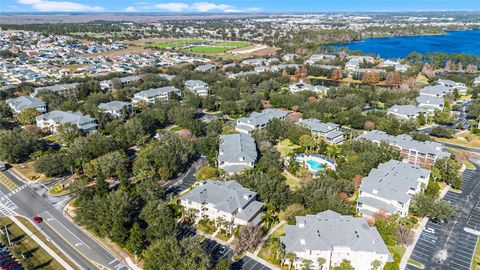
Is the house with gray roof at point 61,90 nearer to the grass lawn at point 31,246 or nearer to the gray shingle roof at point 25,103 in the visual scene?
the gray shingle roof at point 25,103

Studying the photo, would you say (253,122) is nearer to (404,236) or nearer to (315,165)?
(315,165)

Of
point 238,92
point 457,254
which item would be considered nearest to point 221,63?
point 238,92

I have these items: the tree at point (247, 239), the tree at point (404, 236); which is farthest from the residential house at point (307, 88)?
the tree at point (247, 239)

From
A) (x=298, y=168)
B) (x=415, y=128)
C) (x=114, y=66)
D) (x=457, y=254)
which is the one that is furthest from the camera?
(x=114, y=66)

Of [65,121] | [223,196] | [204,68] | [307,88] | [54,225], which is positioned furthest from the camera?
[204,68]

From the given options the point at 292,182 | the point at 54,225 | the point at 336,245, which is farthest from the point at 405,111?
the point at 54,225

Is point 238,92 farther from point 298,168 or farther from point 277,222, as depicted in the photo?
point 277,222
